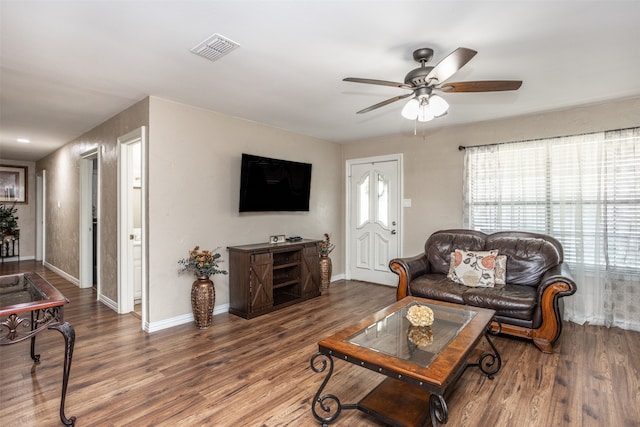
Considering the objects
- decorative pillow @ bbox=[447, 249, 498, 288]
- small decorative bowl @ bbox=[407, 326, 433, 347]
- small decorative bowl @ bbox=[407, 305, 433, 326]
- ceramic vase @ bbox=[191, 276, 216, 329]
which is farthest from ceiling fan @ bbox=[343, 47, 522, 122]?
ceramic vase @ bbox=[191, 276, 216, 329]

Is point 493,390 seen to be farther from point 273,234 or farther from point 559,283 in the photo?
point 273,234

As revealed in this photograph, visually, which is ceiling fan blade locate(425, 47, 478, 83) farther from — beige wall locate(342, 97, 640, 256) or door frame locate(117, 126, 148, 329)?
door frame locate(117, 126, 148, 329)

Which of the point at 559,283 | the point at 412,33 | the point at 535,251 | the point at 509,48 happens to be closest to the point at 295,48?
the point at 412,33

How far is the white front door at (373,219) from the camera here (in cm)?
512

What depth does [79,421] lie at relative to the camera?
1894 millimetres

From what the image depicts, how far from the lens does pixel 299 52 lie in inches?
92.3

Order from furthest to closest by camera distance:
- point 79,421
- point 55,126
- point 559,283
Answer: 1. point 55,126
2. point 559,283
3. point 79,421

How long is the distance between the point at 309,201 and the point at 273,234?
88 cm

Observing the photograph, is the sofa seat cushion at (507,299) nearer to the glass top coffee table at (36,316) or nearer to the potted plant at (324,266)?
the potted plant at (324,266)

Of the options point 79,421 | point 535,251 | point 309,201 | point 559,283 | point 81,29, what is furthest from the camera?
point 309,201

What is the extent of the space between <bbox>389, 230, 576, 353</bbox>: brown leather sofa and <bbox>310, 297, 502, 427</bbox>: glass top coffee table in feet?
2.45

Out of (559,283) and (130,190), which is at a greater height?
(130,190)

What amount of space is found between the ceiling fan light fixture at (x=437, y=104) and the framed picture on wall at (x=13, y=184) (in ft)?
29.8

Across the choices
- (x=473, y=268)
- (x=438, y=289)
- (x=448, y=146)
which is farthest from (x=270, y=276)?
(x=448, y=146)
